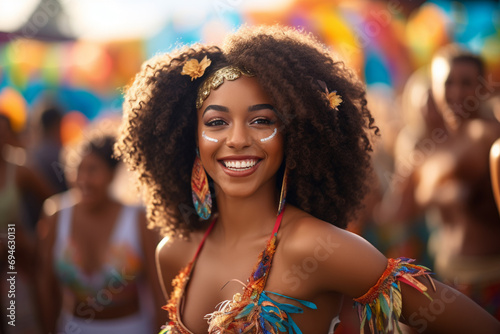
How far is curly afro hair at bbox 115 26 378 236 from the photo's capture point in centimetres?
226

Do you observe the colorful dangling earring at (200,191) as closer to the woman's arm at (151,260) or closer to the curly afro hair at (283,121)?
the curly afro hair at (283,121)

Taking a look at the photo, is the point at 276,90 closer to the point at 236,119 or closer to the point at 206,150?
the point at 236,119

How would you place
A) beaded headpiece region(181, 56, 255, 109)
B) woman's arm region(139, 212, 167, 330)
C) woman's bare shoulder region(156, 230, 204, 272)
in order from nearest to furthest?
beaded headpiece region(181, 56, 255, 109) → woman's bare shoulder region(156, 230, 204, 272) → woman's arm region(139, 212, 167, 330)

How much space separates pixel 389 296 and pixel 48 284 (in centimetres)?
304

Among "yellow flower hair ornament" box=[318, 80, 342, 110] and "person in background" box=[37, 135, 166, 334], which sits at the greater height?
"yellow flower hair ornament" box=[318, 80, 342, 110]

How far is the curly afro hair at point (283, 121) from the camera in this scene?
2262 millimetres

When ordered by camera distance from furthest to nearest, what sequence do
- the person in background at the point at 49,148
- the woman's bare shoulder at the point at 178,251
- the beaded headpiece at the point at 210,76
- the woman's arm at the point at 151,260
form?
1. the person in background at the point at 49,148
2. the woman's arm at the point at 151,260
3. the woman's bare shoulder at the point at 178,251
4. the beaded headpiece at the point at 210,76

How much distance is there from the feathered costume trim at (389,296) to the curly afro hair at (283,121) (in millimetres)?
447

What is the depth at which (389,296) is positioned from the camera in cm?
199

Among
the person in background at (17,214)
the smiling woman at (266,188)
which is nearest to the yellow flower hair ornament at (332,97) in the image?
the smiling woman at (266,188)

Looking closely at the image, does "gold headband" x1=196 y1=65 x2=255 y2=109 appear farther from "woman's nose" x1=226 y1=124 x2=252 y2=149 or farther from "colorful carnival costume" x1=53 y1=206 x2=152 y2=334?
"colorful carnival costume" x1=53 y1=206 x2=152 y2=334

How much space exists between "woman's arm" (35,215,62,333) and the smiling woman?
5.89 ft

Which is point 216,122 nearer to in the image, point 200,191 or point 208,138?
point 208,138

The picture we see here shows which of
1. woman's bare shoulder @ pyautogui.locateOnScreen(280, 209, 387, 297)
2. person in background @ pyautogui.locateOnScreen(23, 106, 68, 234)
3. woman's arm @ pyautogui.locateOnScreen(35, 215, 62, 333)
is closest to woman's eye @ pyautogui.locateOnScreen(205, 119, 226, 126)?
woman's bare shoulder @ pyautogui.locateOnScreen(280, 209, 387, 297)
